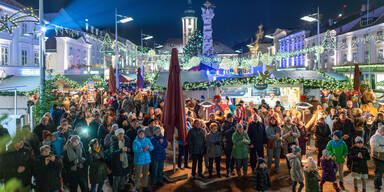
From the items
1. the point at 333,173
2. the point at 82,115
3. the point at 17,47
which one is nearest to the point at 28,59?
the point at 17,47

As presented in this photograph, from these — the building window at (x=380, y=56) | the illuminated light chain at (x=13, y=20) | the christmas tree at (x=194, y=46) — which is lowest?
the illuminated light chain at (x=13, y=20)

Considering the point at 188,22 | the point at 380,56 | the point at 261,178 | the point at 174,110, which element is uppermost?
the point at 188,22

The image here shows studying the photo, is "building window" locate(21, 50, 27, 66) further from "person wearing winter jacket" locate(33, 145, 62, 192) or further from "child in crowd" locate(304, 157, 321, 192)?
"child in crowd" locate(304, 157, 321, 192)

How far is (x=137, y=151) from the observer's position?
7445mm

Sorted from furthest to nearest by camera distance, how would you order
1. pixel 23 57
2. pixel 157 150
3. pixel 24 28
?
1. pixel 23 57
2. pixel 24 28
3. pixel 157 150

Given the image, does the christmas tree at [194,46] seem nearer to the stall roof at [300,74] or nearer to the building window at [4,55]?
the building window at [4,55]

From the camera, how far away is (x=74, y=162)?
6730 millimetres

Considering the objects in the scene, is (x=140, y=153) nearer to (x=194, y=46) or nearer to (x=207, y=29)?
(x=207, y=29)

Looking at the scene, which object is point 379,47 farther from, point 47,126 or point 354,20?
point 47,126

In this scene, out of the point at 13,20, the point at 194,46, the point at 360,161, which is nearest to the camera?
the point at 13,20

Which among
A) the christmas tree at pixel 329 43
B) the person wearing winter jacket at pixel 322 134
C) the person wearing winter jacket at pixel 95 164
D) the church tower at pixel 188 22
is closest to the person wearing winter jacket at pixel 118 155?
the person wearing winter jacket at pixel 95 164

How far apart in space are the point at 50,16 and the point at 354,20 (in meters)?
43.8

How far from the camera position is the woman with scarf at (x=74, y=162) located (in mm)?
6684

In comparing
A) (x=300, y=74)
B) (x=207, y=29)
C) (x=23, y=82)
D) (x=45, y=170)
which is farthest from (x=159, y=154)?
(x=207, y=29)
